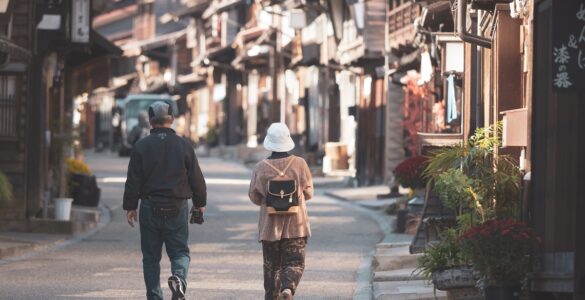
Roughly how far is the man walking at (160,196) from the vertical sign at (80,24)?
14.5m

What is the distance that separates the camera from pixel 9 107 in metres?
24.7

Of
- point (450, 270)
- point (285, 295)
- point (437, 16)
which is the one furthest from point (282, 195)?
point (437, 16)

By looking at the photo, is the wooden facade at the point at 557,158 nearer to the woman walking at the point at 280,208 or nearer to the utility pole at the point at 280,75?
the woman walking at the point at 280,208

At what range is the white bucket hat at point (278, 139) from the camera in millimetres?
13344

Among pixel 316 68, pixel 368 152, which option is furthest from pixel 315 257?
pixel 316 68

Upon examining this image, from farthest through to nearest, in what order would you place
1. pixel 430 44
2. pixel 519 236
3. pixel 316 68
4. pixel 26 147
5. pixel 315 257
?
pixel 316 68, pixel 430 44, pixel 26 147, pixel 315 257, pixel 519 236

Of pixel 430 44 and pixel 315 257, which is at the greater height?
pixel 430 44

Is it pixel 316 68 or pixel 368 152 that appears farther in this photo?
pixel 316 68

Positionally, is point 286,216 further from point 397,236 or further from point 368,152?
point 368,152

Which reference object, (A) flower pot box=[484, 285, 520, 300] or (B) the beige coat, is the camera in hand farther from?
(A) flower pot box=[484, 285, 520, 300]

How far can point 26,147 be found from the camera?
24969 millimetres

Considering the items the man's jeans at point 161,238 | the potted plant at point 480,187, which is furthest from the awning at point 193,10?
the man's jeans at point 161,238

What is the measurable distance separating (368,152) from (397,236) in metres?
19.5

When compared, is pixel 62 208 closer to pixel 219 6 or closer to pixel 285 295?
pixel 285 295
